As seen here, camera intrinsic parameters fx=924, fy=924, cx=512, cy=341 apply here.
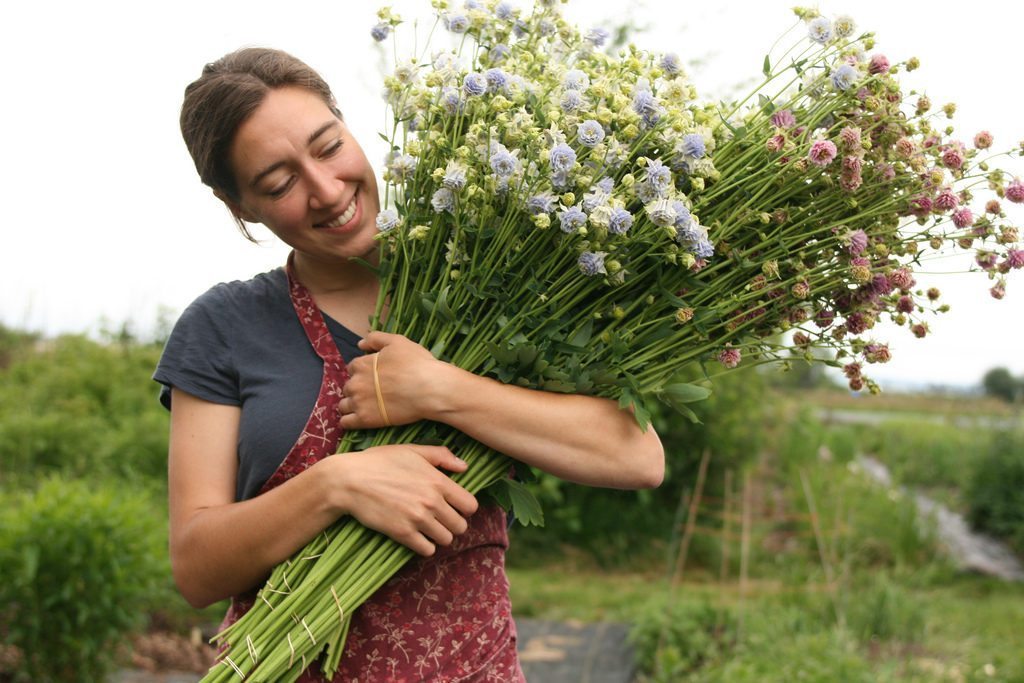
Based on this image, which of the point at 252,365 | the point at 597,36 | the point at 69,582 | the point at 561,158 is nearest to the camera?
the point at 561,158

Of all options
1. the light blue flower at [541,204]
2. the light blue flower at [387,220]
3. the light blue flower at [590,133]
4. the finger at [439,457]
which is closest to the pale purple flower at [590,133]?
the light blue flower at [590,133]

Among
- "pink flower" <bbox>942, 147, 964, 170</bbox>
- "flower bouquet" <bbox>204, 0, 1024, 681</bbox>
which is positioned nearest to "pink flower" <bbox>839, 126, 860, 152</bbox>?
"flower bouquet" <bbox>204, 0, 1024, 681</bbox>

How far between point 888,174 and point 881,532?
7.43 metres

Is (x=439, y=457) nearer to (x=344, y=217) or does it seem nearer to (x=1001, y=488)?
(x=344, y=217)

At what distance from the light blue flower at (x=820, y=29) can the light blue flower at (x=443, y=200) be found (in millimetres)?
748

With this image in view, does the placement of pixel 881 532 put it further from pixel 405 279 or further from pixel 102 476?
pixel 405 279

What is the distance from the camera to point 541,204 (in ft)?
4.99

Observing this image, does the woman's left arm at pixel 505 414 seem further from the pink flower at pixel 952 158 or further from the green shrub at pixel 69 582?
the green shrub at pixel 69 582

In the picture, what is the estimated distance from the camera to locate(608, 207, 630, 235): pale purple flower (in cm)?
149

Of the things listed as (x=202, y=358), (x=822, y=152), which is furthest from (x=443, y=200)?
(x=822, y=152)

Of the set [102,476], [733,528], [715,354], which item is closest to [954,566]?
[733,528]

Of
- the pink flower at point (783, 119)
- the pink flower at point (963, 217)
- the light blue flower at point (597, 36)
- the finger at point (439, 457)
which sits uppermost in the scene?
the light blue flower at point (597, 36)

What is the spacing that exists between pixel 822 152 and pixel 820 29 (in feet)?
1.01

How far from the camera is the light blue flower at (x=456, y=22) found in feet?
5.72
